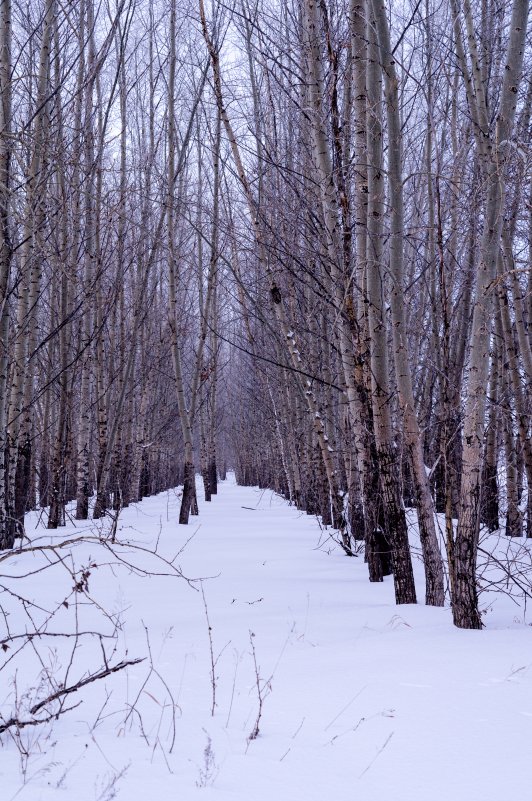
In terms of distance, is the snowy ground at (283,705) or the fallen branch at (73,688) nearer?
the snowy ground at (283,705)

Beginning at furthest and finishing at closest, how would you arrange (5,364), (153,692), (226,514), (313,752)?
(226,514) → (5,364) → (153,692) → (313,752)

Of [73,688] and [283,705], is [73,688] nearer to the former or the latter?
[73,688]

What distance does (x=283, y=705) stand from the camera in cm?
291

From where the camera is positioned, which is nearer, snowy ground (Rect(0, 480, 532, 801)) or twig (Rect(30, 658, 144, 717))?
snowy ground (Rect(0, 480, 532, 801))

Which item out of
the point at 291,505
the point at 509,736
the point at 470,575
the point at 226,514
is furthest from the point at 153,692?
the point at 291,505

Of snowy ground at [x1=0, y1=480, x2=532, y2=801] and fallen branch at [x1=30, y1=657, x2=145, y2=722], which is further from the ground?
fallen branch at [x1=30, y1=657, x2=145, y2=722]

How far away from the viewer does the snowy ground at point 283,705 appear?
2.15 meters

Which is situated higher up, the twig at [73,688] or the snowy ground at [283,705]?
the twig at [73,688]

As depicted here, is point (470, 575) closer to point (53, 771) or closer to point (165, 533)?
point (53, 771)

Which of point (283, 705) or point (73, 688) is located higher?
point (73, 688)

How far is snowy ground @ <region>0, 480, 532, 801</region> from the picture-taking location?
215cm

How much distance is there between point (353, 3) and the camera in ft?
17.7

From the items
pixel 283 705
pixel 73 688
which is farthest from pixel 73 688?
pixel 283 705

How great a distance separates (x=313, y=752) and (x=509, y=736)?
0.72 m
